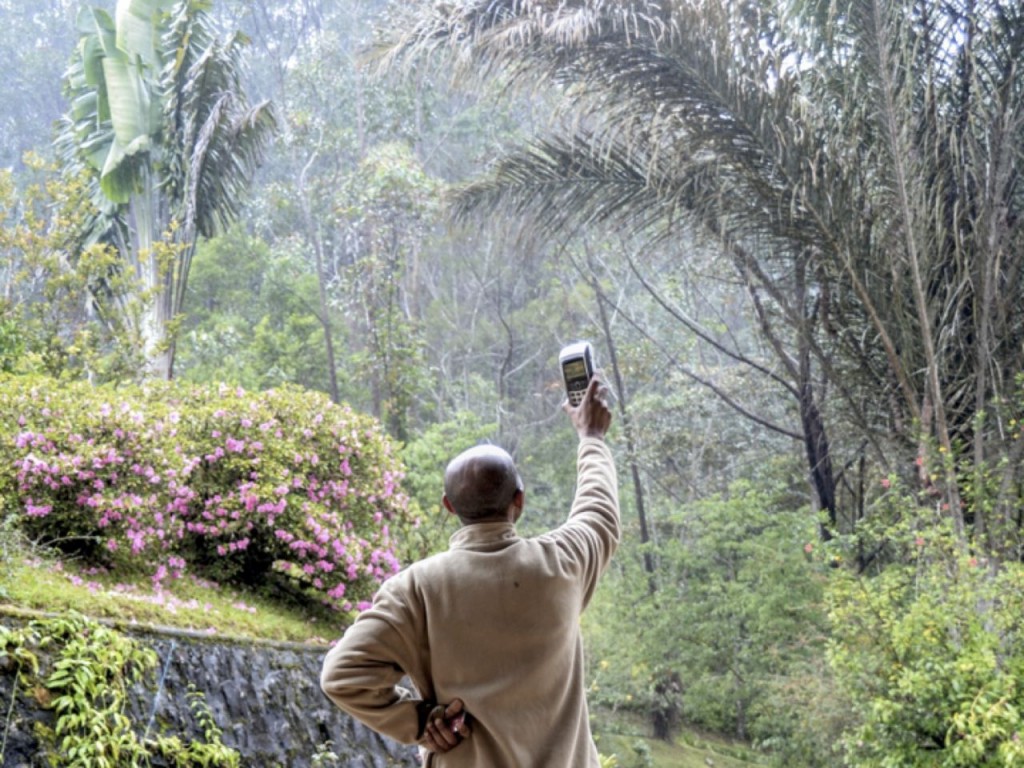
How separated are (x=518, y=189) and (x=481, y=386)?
1023cm

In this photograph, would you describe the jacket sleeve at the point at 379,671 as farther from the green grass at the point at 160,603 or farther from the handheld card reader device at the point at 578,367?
the green grass at the point at 160,603

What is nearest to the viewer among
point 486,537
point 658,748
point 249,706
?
point 486,537

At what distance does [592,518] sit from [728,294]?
12.6 m

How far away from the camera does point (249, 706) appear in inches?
175

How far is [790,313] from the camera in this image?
7457 mm

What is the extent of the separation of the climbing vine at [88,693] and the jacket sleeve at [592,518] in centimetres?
201

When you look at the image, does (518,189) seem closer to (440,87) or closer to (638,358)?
(638,358)

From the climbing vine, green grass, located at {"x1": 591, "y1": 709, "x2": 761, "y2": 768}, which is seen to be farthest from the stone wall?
green grass, located at {"x1": 591, "y1": 709, "x2": 761, "y2": 768}

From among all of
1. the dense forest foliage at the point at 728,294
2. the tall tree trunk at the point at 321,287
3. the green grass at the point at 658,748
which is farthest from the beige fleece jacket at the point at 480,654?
the tall tree trunk at the point at 321,287

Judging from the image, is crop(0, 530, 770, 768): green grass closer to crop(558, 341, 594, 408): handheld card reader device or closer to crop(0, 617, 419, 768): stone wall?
crop(0, 617, 419, 768): stone wall

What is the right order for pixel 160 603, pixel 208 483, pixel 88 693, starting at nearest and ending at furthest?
1. pixel 88 693
2. pixel 160 603
3. pixel 208 483

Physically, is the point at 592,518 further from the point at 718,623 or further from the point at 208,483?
the point at 718,623

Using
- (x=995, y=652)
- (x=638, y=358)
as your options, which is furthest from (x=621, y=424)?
(x=995, y=652)

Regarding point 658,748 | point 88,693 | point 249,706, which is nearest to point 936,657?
point 249,706
